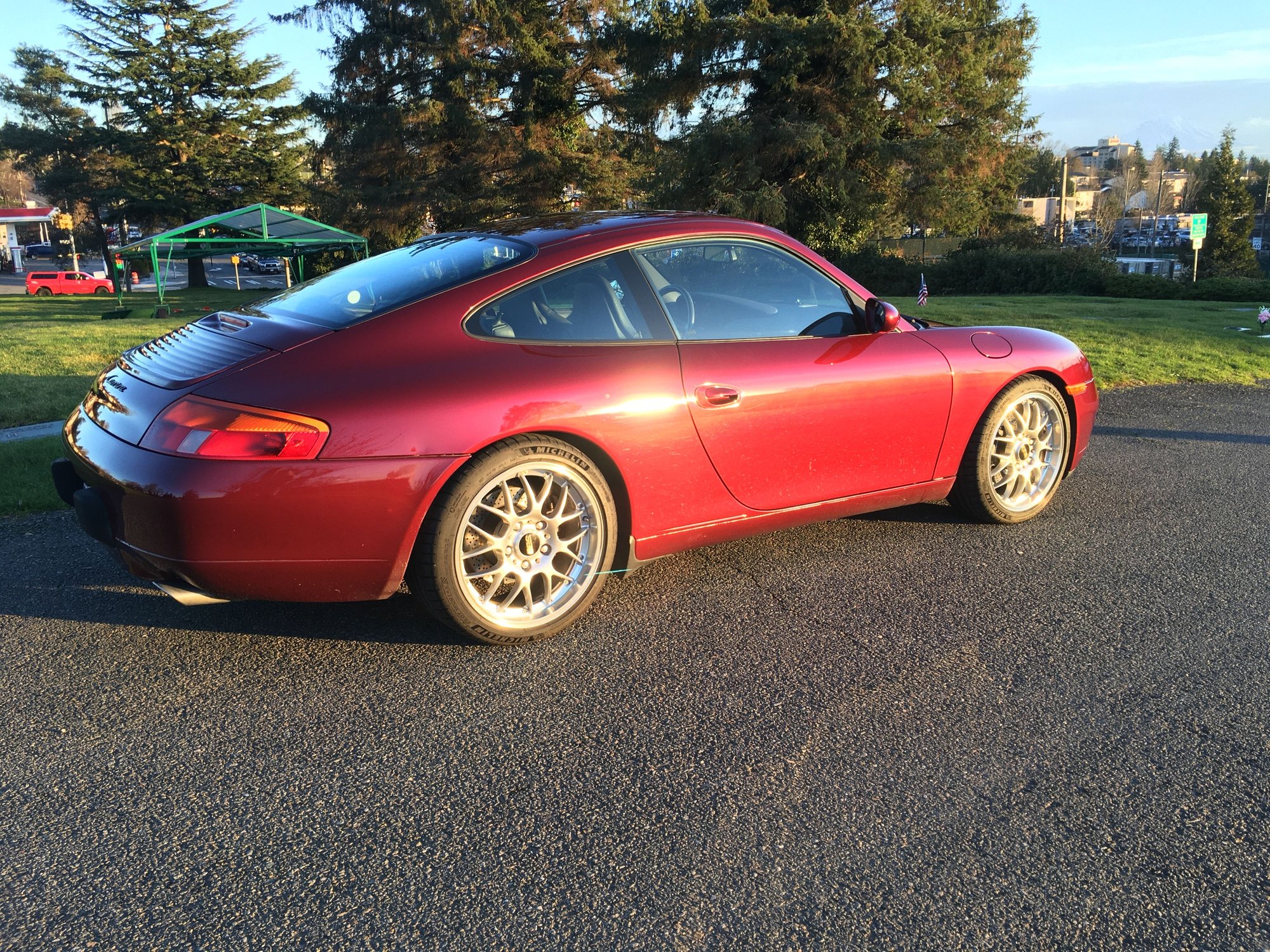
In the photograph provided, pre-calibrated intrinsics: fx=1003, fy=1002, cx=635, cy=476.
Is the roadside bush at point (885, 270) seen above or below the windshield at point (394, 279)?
below

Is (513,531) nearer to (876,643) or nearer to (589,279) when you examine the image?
(589,279)

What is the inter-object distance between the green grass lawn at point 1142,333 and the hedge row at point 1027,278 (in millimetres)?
6200

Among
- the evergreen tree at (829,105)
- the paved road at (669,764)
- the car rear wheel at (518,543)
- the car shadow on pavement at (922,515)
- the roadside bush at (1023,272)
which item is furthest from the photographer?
the roadside bush at (1023,272)

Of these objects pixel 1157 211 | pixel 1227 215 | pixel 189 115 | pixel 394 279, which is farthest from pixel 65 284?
pixel 1157 211

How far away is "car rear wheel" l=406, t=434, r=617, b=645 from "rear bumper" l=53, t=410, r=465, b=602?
0.32 feet

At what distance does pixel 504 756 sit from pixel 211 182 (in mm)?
46281

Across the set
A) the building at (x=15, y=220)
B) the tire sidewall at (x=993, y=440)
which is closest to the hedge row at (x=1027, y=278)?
the tire sidewall at (x=993, y=440)

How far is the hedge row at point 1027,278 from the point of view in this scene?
90.0 ft

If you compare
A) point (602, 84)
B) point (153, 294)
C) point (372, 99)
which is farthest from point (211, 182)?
point (602, 84)

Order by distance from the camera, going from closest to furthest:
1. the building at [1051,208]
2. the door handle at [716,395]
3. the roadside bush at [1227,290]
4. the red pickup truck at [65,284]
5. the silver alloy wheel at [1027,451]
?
the door handle at [716,395] < the silver alloy wheel at [1027,451] < the roadside bush at [1227,290] < the red pickup truck at [65,284] < the building at [1051,208]

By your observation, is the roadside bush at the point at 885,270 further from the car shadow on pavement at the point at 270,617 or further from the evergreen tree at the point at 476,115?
the car shadow on pavement at the point at 270,617

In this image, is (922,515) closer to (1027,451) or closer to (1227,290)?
(1027,451)

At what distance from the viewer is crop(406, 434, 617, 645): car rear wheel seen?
3.28 metres

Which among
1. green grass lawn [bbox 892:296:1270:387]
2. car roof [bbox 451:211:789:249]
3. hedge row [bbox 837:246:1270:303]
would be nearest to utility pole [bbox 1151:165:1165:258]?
hedge row [bbox 837:246:1270:303]
